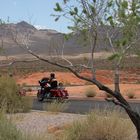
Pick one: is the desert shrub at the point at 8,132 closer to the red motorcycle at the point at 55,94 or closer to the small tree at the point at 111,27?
the small tree at the point at 111,27

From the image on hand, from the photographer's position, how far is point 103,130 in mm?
13617

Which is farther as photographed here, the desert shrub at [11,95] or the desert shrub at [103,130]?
the desert shrub at [11,95]

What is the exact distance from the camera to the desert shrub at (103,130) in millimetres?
13492

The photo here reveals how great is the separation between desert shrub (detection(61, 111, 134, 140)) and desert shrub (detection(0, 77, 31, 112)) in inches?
365

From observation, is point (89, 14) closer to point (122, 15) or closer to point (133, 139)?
point (122, 15)

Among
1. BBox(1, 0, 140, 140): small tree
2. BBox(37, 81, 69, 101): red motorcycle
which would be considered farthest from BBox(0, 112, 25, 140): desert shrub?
BBox(37, 81, 69, 101): red motorcycle

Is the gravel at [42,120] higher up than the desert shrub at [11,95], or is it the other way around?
the desert shrub at [11,95]

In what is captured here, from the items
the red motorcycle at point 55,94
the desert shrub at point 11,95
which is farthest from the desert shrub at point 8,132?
the red motorcycle at point 55,94

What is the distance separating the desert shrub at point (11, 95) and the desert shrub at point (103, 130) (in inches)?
365

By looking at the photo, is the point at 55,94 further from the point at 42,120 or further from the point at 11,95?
the point at 42,120

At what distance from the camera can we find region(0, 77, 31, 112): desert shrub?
23172mm

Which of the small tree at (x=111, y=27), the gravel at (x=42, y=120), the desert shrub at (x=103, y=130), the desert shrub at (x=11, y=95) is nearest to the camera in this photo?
the small tree at (x=111, y=27)

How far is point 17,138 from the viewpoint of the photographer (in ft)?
33.4

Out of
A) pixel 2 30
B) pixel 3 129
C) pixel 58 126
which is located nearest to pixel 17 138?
pixel 3 129
